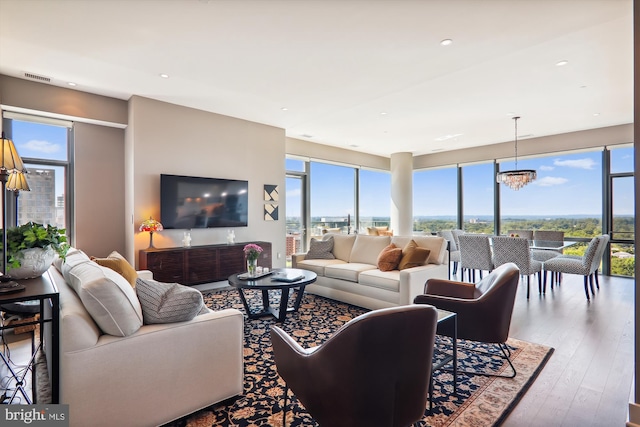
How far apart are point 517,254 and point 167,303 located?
15.4 feet

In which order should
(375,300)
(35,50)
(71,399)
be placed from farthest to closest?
1. (375,300)
2. (35,50)
3. (71,399)

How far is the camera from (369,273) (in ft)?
13.2

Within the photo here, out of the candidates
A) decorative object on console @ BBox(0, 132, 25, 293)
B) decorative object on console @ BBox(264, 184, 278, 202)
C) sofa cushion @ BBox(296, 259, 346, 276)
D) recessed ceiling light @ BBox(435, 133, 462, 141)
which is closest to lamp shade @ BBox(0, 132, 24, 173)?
decorative object on console @ BBox(0, 132, 25, 293)

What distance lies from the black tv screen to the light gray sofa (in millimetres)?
2843

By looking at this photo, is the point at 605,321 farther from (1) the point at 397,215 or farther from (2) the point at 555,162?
(1) the point at 397,215

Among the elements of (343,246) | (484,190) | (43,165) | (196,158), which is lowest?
(343,246)

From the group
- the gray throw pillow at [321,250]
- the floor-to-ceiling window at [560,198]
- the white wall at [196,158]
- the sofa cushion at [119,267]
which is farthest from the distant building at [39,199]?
the floor-to-ceiling window at [560,198]

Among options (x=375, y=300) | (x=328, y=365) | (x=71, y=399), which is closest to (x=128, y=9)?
(x=71, y=399)

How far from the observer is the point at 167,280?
452 cm

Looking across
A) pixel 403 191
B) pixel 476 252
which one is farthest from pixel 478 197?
pixel 476 252

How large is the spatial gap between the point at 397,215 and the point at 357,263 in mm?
4557

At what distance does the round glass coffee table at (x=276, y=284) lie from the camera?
338 centimetres

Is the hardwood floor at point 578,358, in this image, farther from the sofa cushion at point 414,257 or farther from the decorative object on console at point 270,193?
the decorative object on console at point 270,193

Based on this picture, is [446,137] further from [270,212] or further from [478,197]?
[270,212]
